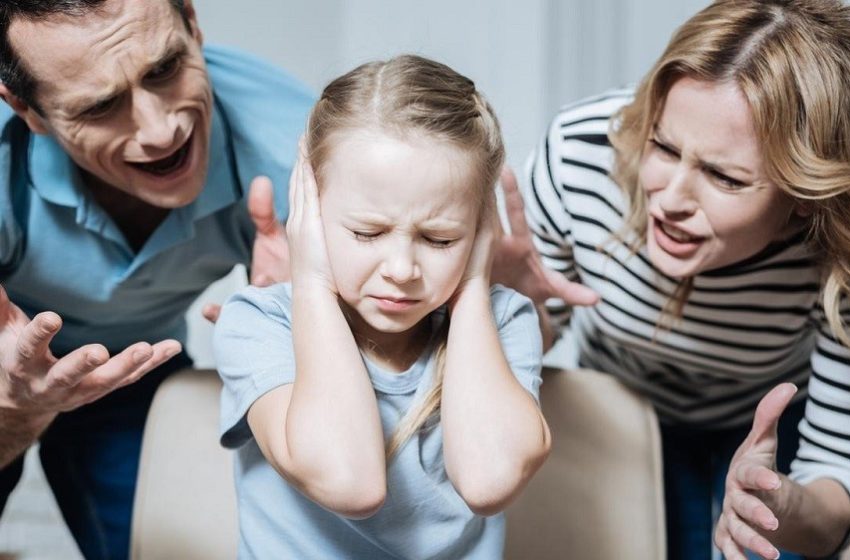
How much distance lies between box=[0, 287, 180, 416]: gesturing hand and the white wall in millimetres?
1004

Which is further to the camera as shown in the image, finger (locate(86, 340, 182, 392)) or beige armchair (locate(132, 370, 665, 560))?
beige armchair (locate(132, 370, 665, 560))

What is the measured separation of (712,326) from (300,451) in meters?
0.62

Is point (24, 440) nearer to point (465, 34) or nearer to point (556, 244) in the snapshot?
point (556, 244)

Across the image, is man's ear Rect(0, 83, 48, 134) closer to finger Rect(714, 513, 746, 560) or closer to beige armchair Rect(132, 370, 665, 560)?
beige armchair Rect(132, 370, 665, 560)

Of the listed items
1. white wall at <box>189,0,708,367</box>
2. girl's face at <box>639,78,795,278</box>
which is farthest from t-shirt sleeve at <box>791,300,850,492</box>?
white wall at <box>189,0,708,367</box>

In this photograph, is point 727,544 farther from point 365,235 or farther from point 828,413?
point 365,235

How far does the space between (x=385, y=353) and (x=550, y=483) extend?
0.97ft

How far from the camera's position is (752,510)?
44.3 inches

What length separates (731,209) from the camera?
119cm

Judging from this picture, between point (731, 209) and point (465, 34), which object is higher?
point (731, 209)

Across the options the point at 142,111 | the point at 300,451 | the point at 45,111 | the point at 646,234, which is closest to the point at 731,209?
the point at 646,234

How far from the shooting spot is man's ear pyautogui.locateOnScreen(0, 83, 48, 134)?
49.7 inches

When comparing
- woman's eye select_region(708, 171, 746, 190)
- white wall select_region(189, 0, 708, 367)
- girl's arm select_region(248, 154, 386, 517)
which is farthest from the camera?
white wall select_region(189, 0, 708, 367)

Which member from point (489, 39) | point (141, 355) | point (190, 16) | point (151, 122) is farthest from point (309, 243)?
point (489, 39)
